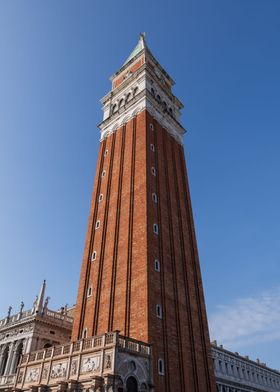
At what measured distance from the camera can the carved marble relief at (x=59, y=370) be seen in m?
23.5

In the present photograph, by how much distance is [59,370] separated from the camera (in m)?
23.9

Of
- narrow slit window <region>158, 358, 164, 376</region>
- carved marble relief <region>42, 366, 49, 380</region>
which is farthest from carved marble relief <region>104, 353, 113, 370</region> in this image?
carved marble relief <region>42, 366, 49, 380</region>

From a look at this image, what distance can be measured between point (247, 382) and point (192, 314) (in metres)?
41.7

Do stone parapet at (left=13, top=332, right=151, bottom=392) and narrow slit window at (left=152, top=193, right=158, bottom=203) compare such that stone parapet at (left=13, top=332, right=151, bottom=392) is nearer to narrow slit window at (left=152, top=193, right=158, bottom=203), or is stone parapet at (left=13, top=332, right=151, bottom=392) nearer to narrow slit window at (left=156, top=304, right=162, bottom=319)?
narrow slit window at (left=156, top=304, right=162, bottom=319)

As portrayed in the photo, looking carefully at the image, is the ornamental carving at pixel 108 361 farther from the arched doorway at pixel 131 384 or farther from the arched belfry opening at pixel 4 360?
the arched belfry opening at pixel 4 360

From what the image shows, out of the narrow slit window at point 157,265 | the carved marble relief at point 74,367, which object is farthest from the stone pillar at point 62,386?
the narrow slit window at point 157,265

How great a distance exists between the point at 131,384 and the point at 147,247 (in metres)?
10.8

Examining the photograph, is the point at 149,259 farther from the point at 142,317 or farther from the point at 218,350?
the point at 218,350

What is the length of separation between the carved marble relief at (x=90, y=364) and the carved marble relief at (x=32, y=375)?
5.63 m

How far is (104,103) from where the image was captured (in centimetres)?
5091

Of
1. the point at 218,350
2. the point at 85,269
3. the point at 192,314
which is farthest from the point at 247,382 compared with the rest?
the point at 85,269

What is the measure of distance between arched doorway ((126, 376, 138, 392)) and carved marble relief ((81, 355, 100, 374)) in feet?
6.71

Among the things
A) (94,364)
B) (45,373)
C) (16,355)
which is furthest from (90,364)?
(16,355)

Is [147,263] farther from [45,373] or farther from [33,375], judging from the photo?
[33,375]
